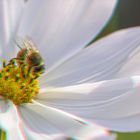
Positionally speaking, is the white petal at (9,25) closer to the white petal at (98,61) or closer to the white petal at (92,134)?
the white petal at (98,61)

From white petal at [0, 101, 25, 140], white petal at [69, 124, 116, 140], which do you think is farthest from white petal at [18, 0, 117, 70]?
white petal at [69, 124, 116, 140]

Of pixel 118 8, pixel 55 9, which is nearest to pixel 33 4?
pixel 55 9

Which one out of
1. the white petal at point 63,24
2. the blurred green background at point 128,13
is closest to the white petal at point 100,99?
the white petal at point 63,24

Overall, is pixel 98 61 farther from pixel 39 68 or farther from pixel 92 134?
pixel 92 134

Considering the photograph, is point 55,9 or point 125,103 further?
point 55,9

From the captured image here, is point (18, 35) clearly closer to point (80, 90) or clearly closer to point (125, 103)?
point (80, 90)

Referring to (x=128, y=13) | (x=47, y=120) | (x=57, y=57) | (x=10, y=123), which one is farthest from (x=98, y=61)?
(x=128, y=13)

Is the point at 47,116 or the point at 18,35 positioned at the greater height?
the point at 18,35

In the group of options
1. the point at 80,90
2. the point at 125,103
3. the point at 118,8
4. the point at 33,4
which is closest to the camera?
the point at 125,103
